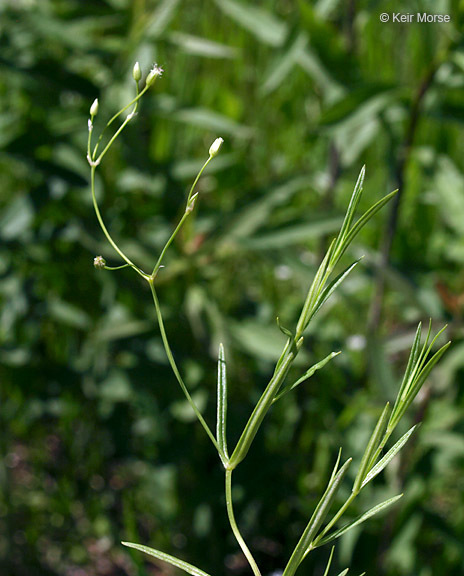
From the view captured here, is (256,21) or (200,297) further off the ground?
(256,21)

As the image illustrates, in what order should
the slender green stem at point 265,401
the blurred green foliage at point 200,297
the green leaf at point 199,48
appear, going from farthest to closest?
1. the green leaf at point 199,48
2. the blurred green foliage at point 200,297
3. the slender green stem at point 265,401

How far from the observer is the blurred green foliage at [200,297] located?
3.66ft

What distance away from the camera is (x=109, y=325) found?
1.25m

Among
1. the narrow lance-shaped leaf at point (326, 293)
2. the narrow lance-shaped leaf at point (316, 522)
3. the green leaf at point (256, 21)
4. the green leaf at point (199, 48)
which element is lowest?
the green leaf at point (199, 48)

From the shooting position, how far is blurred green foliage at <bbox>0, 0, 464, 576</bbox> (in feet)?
3.66

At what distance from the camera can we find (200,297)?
119 centimetres

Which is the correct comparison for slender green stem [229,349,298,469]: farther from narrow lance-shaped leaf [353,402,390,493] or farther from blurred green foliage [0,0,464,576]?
blurred green foliage [0,0,464,576]

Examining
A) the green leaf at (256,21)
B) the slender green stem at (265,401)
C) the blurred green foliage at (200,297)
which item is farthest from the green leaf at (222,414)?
the green leaf at (256,21)

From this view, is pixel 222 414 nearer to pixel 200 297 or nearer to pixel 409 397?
pixel 409 397

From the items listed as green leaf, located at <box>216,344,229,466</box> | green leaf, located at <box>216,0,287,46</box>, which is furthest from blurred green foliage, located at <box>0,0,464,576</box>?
green leaf, located at <box>216,344,229,466</box>

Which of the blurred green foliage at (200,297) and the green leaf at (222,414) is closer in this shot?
the green leaf at (222,414)

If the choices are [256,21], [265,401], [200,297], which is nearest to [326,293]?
[265,401]

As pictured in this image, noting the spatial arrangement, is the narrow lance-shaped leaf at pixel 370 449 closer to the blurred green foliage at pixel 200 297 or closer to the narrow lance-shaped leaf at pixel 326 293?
the narrow lance-shaped leaf at pixel 326 293

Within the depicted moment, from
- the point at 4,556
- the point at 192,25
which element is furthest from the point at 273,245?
the point at 192,25
